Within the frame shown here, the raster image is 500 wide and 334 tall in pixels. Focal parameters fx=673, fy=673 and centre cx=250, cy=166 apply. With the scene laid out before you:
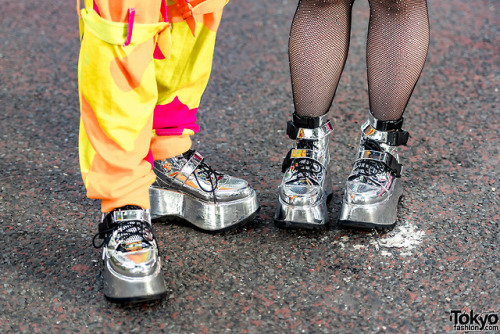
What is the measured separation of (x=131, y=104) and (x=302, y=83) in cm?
57

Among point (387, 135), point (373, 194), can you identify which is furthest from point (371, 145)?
point (373, 194)

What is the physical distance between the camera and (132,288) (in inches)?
60.2

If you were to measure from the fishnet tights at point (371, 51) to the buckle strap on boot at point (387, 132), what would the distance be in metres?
0.02

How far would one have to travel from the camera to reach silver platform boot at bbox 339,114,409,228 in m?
1.82

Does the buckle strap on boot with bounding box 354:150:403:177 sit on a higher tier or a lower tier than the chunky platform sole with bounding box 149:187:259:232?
higher

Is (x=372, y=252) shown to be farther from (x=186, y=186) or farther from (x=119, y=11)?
(x=119, y=11)

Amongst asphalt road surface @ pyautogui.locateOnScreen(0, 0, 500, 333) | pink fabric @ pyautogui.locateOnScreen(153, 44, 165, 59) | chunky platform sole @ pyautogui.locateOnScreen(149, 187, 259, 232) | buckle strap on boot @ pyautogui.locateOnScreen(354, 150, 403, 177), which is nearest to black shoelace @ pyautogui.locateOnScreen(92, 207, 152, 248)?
asphalt road surface @ pyautogui.locateOnScreen(0, 0, 500, 333)

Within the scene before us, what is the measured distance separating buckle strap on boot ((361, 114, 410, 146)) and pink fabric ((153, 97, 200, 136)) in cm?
52

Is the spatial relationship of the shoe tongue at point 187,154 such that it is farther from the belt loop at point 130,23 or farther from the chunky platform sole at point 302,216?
the belt loop at point 130,23

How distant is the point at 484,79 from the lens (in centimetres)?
278

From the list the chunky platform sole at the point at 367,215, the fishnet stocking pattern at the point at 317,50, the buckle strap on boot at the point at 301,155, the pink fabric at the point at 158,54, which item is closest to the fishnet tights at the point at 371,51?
the fishnet stocking pattern at the point at 317,50

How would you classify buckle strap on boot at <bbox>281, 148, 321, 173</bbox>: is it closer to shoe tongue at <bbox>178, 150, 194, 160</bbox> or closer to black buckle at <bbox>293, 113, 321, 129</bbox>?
black buckle at <bbox>293, 113, 321, 129</bbox>

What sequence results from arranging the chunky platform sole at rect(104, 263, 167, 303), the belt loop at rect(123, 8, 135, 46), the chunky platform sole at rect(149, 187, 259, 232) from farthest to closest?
the chunky platform sole at rect(149, 187, 259, 232)
the chunky platform sole at rect(104, 263, 167, 303)
the belt loop at rect(123, 8, 135, 46)

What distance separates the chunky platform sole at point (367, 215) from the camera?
5.98 ft
